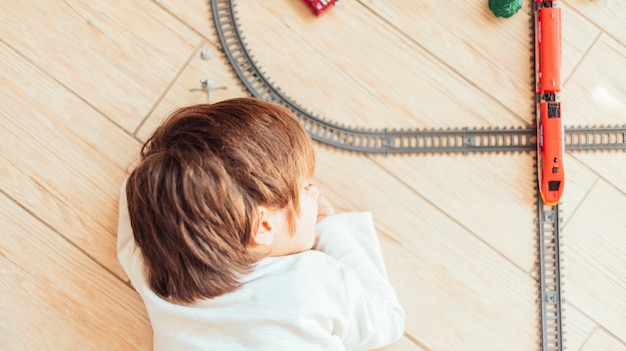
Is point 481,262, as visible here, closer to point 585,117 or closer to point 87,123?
point 585,117

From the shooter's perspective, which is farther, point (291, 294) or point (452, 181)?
point (452, 181)

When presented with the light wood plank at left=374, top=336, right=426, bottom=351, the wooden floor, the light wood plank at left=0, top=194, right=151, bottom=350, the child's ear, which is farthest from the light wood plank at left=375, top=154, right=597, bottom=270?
the light wood plank at left=0, top=194, right=151, bottom=350

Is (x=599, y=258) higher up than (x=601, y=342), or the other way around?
(x=599, y=258)

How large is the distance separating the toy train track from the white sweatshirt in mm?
234

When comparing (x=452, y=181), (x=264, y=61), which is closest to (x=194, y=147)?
(x=264, y=61)

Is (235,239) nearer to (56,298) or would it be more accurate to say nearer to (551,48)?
(56,298)

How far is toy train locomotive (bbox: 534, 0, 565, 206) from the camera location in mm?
872

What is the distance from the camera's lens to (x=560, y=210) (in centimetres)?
92

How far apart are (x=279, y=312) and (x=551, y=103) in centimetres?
57

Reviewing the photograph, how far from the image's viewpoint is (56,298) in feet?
2.97

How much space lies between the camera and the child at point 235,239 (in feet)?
2.09

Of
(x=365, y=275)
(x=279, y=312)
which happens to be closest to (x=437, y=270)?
(x=365, y=275)

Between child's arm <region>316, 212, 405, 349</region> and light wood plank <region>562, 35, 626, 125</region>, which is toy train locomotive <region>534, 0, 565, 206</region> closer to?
light wood plank <region>562, 35, 626, 125</region>

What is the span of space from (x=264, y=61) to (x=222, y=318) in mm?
456
